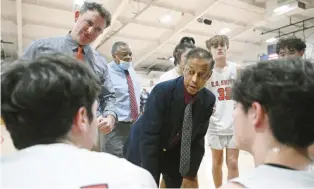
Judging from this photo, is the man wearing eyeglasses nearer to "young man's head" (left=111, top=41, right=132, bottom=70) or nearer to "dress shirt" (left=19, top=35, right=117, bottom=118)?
"dress shirt" (left=19, top=35, right=117, bottom=118)

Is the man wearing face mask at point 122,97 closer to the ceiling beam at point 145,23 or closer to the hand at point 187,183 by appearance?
the hand at point 187,183

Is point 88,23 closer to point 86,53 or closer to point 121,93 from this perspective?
point 86,53

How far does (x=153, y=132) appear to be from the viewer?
4.72ft

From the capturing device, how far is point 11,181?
50cm

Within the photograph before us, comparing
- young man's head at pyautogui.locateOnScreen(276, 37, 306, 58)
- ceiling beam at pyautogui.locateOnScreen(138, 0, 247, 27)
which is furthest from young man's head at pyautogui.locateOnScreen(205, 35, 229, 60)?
ceiling beam at pyautogui.locateOnScreen(138, 0, 247, 27)

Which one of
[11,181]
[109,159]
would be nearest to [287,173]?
[109,159]

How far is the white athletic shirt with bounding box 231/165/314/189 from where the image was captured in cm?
56

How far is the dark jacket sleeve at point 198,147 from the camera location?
5.19 ft

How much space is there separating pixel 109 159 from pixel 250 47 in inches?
473

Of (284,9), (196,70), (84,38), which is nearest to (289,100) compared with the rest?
(196,70)

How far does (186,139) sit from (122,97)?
3.36ft

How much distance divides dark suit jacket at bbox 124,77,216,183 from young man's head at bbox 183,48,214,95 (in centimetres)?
4

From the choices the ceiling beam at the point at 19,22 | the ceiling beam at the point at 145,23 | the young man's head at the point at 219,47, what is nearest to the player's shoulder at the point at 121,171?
the young man's head at the point at 219,47

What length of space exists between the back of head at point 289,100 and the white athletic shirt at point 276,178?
0.07m
